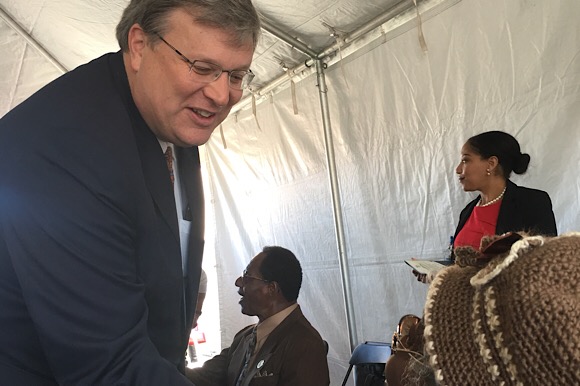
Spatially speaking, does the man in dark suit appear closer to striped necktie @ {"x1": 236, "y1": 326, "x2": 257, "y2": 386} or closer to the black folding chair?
striped necktie @ {"x1": 236, "y1": 326, "x2": 257, "y2": 386}

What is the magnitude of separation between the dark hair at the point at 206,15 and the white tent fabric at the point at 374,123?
1663 millimetres

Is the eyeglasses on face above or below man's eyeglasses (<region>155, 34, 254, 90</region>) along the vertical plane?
below

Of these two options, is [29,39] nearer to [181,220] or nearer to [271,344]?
[271,344]

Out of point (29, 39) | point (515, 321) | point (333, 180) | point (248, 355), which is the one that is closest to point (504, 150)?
point (333, 180)

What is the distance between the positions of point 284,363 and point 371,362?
26.3 inches

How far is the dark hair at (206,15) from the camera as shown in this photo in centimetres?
86

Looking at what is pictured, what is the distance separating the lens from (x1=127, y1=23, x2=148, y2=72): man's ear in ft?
3.01

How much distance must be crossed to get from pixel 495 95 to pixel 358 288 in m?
1.37

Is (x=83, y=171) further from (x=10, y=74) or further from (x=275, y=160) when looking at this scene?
(x=10, y=74)

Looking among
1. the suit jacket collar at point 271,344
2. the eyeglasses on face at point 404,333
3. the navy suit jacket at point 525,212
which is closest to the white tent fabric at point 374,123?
the navy suit jacket at point 525,212

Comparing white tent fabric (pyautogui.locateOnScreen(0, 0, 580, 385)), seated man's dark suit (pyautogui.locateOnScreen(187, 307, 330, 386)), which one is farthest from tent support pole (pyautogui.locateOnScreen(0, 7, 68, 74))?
seated man's dark suit (pyautogui.locateOnScreen(187, 307, 330, 386))

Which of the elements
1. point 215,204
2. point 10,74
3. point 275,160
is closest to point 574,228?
point 275,160

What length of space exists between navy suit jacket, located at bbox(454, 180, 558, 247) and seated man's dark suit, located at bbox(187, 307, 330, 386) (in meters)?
0.95

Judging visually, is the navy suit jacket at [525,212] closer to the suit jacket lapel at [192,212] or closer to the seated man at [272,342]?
the seated man at [272,342]
